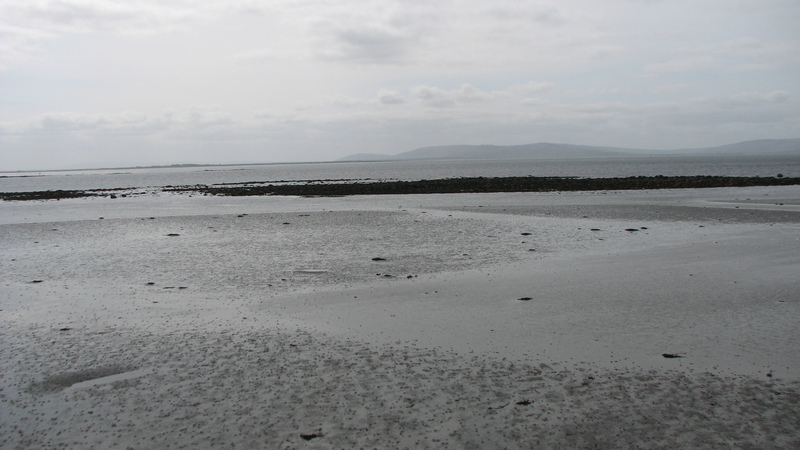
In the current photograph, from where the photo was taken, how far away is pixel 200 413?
5.98 metres

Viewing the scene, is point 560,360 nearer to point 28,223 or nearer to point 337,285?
point 337,285

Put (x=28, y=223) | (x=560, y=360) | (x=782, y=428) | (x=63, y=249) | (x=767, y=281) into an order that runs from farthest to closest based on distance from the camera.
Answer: (x=28, y=223) < (x=63, y=249) < (x=767, y=281) < (x=560, y=360) < (x=782, y=428)

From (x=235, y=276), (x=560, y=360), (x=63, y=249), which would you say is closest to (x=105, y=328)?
Answer: (x=235, y=276)

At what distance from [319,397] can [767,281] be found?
33.6ft

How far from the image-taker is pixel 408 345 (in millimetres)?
8070

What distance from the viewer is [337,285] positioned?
12.2 metres

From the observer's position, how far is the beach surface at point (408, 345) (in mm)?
5613

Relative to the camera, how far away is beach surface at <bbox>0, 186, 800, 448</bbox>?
561 cm

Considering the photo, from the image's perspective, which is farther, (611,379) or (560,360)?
(560,360)

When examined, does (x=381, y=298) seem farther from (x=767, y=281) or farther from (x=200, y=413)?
(x=767, y=281)

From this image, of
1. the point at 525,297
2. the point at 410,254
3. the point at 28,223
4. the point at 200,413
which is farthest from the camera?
the point at 28,223

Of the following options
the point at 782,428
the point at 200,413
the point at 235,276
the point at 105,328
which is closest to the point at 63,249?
the point at 235,276

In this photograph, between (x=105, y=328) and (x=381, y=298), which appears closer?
(x=105, y=328)

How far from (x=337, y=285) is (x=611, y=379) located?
266 inches
